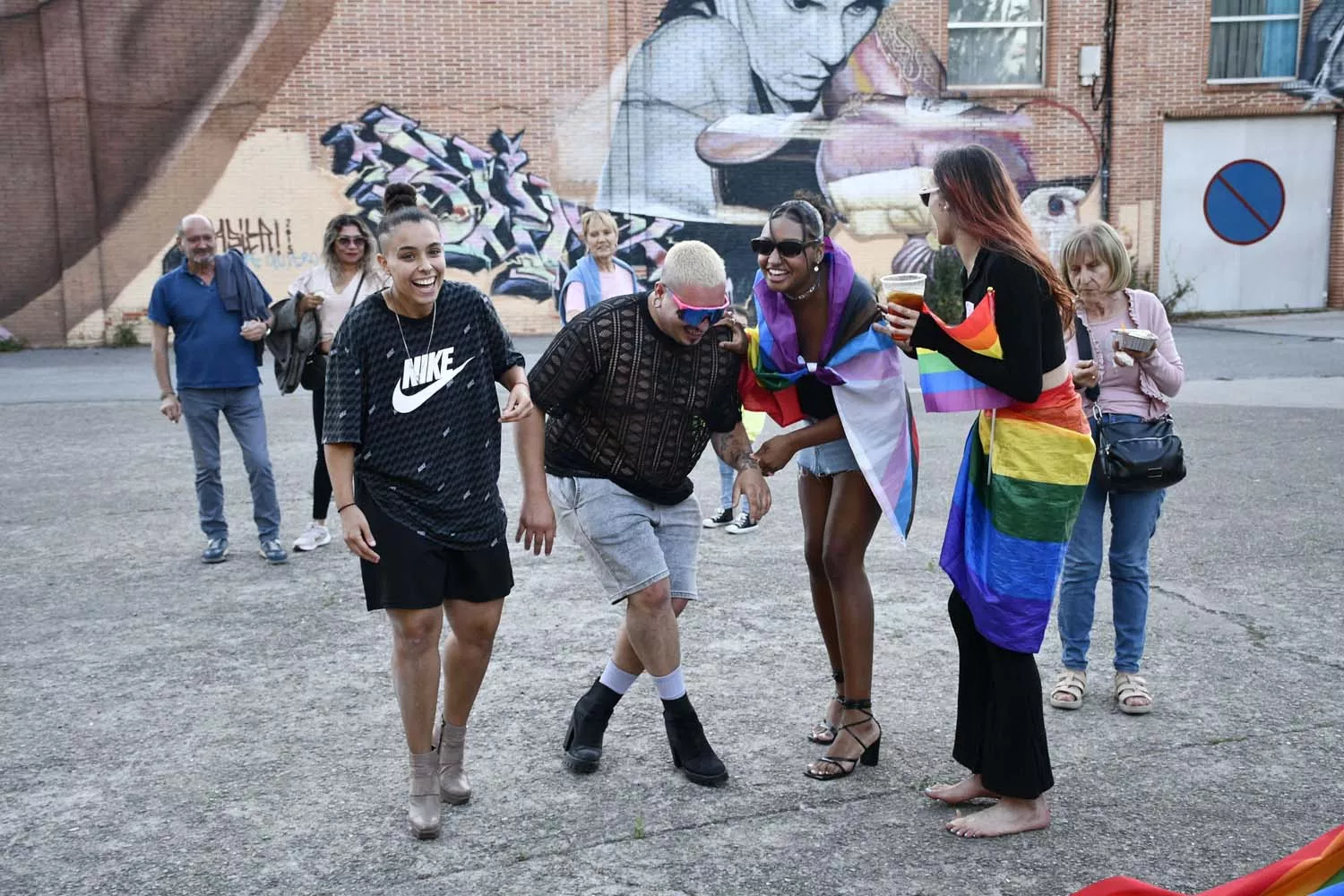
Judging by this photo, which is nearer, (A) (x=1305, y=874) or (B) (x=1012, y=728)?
(A) (x=1305, y=874)

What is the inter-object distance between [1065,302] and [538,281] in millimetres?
17286

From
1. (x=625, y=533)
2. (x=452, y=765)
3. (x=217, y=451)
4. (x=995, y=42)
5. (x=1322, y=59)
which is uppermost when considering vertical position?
(x=995, y=42)

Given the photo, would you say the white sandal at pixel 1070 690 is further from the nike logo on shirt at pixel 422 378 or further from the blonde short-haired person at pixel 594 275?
the blonde short-haired person at pixel 594 275

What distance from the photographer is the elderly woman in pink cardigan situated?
448 centimetres

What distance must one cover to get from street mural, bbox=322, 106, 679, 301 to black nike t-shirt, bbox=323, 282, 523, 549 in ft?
53.9

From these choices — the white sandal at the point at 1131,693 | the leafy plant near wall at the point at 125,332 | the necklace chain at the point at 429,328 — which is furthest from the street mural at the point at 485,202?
the necklace chain at the point at 429,328

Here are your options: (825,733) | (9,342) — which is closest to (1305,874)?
(825,733)

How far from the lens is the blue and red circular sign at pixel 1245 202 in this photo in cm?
2094

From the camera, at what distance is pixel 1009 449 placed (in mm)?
3502

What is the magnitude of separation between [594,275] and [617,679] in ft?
11.5

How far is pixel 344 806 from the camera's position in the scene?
3.76 meters

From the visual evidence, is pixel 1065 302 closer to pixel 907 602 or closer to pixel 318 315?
pixel 907 602

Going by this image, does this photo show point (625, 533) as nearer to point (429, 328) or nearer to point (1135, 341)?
point (429, 328)

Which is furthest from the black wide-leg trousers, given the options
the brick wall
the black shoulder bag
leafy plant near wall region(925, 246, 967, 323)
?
the brick wall
